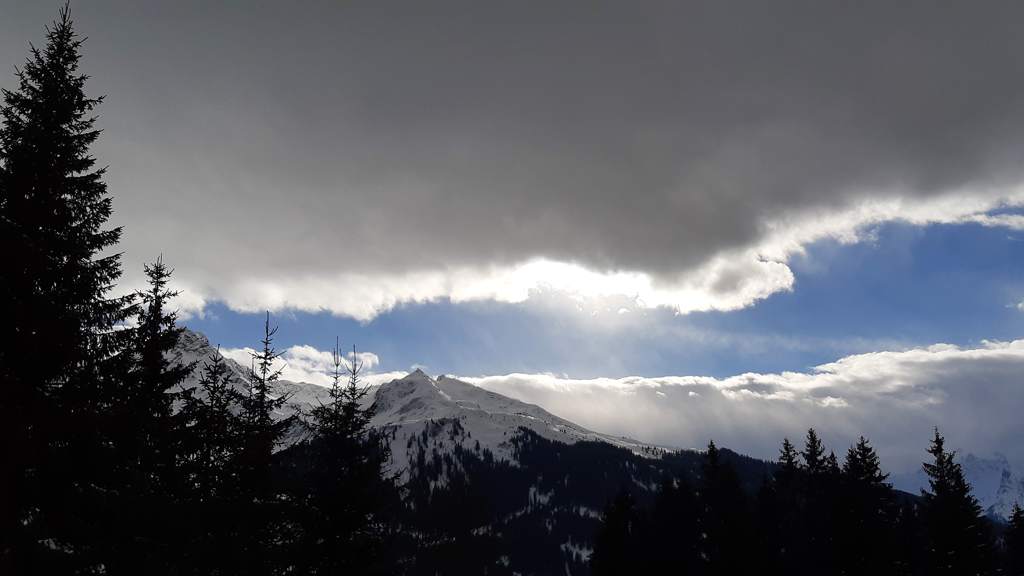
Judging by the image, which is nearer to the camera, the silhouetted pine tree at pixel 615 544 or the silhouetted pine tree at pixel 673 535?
the silhouetted pine tree at pixel 615 544

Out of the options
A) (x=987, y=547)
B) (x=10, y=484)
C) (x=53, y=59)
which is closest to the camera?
(x=10, y=484)

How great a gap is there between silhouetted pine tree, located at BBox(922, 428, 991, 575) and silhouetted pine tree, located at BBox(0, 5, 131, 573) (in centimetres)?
4755

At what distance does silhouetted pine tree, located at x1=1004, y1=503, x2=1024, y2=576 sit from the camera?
5378 cm

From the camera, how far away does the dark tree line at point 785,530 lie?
1342 inches

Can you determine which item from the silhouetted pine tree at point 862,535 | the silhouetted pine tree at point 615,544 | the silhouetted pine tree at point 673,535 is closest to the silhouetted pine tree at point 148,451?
the silhouetted pine tree at point 615,544

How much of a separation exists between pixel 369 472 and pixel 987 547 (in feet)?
141

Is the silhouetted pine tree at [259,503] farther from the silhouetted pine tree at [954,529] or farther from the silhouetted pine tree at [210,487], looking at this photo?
the silhouetted pine tree at [954,529]

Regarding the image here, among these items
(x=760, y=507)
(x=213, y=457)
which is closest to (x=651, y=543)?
(x=760, y=507)

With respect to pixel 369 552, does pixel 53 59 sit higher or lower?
higher

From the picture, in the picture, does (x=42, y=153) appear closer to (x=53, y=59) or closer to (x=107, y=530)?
(x=53, y=59)

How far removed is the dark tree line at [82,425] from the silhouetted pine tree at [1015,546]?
63.1 metres

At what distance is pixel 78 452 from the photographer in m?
13.9

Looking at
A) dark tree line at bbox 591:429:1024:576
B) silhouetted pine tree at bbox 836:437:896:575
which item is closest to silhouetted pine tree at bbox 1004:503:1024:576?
dark tree line at bbox 591:429:1024:576

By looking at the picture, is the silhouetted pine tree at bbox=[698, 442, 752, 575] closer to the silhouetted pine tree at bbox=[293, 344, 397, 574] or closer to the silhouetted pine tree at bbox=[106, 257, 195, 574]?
the silhouetted pine tree at bbox=[293, 344, 397, 574]
